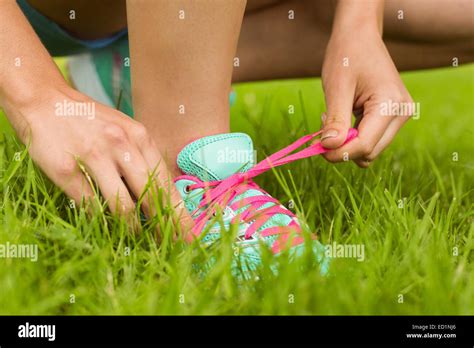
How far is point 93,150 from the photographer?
1076mm

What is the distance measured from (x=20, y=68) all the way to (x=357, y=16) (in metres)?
0.64

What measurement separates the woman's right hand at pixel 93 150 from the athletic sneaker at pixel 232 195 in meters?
0.05

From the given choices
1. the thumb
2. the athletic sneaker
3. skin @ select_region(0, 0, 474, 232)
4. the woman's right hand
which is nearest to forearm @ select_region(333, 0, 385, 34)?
skin @ select_region(0, 0, 474, 232)

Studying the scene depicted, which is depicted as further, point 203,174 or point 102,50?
point 102,50

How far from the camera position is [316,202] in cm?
138

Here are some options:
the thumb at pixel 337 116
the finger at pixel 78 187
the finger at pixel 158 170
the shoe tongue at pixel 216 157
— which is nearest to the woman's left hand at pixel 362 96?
the thumb at pixel 337 116

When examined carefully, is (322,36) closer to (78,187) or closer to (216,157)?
(216,157)

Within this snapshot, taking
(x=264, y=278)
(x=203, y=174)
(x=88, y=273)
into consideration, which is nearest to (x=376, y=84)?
(x=203, y=174)

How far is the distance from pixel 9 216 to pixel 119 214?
17 centimetres

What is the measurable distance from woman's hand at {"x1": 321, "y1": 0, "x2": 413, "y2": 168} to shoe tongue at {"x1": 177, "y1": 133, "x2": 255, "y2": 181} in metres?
0.14

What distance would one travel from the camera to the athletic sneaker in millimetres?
1112

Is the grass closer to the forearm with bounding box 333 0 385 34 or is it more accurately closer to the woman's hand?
the woman's hand

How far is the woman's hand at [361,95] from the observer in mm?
1237
